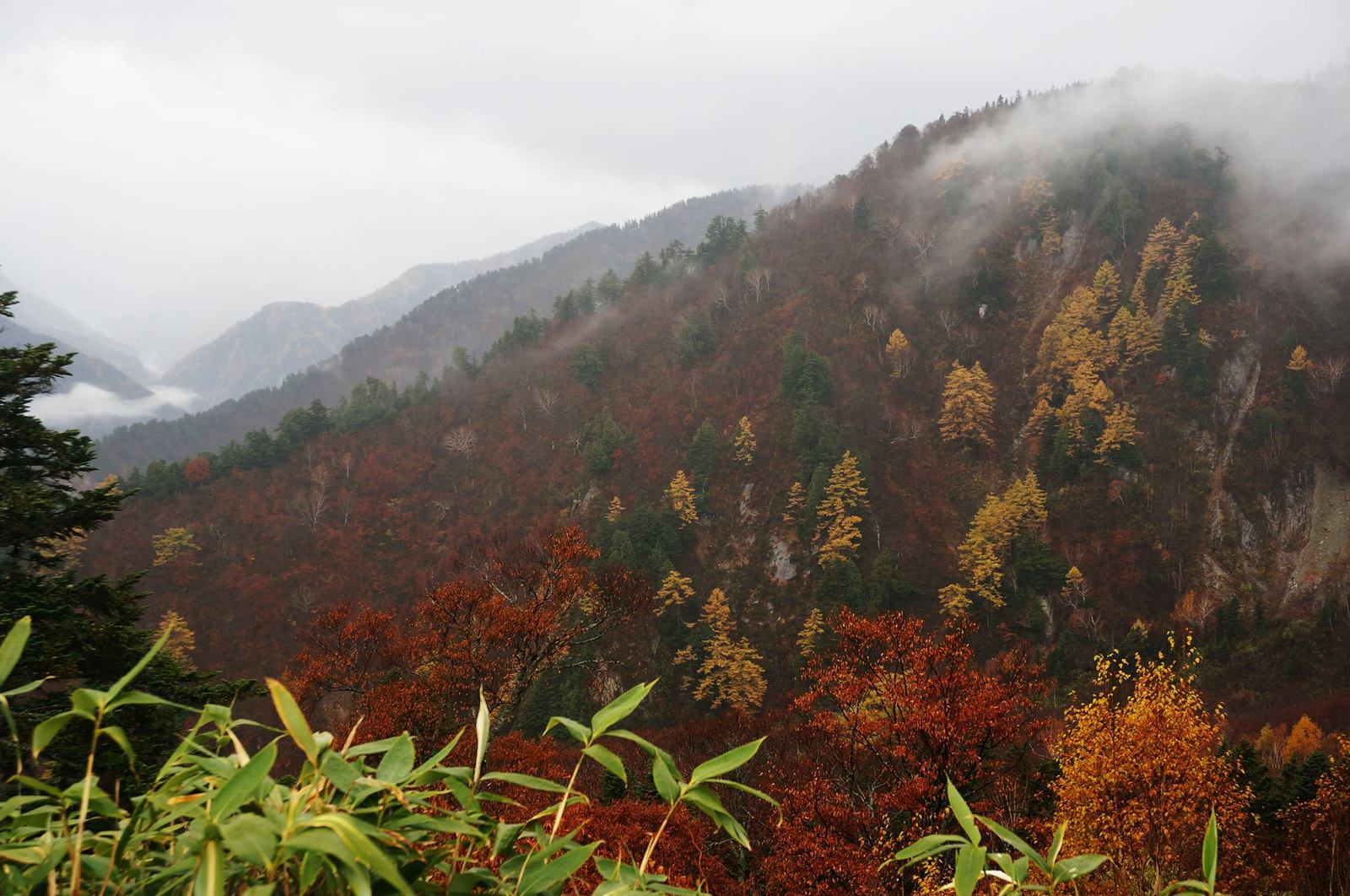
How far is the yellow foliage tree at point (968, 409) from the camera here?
5394 centimetres

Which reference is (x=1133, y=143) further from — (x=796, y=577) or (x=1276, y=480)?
(x=796, y=577)

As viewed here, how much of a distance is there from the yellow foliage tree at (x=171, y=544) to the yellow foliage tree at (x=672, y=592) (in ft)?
132

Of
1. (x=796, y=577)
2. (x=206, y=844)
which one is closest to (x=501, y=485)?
(x=796, y=577)

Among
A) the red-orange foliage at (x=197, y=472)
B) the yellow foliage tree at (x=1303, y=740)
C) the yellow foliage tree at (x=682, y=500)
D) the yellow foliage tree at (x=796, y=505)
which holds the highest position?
the red-orange foliage at (x=197, y=472)

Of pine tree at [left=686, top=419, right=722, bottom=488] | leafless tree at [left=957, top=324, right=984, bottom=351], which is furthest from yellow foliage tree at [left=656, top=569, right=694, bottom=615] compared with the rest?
leafless tree at [left=957, top=324, right=984, bottom=351]

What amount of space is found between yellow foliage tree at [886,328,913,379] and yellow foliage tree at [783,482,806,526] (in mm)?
16904

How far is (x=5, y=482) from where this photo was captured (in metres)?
9.95

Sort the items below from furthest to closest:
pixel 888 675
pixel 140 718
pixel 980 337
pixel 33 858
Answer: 1. pixel 980 337
2. pixel 888 675
3. pixel 140 718
4. pixel 33 858

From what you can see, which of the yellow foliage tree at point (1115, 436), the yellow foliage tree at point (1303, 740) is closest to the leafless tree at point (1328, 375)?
the yellow foliage tree at point (1115, 436)

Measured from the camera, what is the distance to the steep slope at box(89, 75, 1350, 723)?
42969mm

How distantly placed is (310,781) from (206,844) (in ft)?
0.70

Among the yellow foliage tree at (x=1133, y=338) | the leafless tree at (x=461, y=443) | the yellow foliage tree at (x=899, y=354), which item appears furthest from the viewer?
the leafless tree at (x=461, y=443)

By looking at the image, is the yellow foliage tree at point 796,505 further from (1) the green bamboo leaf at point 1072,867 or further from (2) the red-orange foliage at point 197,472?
(2) the red-orange foliage at point 197,472

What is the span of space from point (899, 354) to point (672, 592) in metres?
31.1
